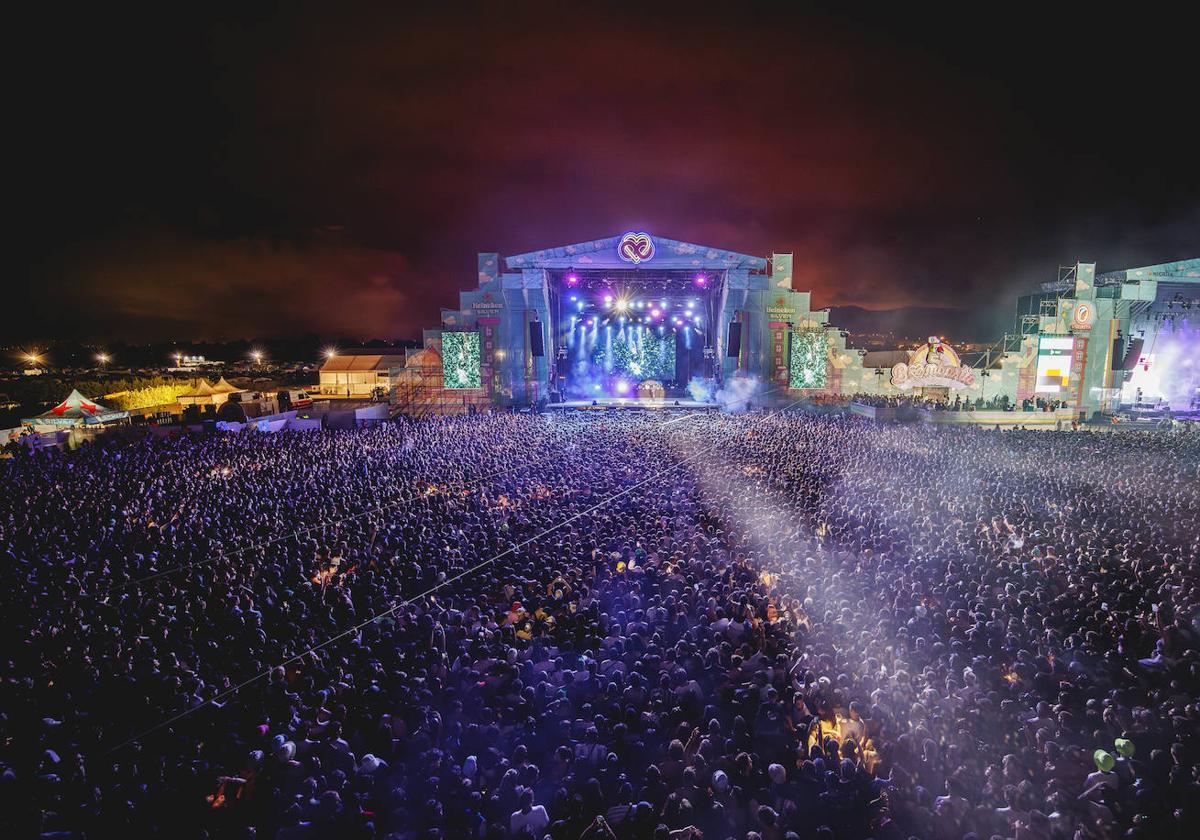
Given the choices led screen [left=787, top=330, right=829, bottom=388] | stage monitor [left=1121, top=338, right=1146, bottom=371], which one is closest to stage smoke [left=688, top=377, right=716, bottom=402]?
led screen [left=787, top=330, right=829, bottom=388]

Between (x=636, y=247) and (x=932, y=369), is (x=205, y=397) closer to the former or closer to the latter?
(x=636, y=247)

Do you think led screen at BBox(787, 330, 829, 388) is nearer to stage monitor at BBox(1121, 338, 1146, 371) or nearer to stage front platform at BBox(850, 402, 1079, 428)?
stage front platform at BBox(850, 402, 1079, 428)

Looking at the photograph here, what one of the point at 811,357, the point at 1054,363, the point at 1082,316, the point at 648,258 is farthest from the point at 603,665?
the point at 1082,316

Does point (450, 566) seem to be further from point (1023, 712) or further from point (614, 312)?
point (614, 312)

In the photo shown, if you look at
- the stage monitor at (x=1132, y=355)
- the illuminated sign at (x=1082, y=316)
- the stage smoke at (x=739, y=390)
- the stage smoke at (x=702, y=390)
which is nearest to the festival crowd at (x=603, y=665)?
the stage smoke at (x=739, y=390)

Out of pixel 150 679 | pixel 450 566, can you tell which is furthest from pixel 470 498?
pixel 150 679

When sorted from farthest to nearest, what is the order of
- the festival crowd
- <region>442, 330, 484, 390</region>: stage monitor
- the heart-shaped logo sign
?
<region>442, 330, 484, 390</region>: stage monitor, the heart-shaped logo sign, the festival crowd
